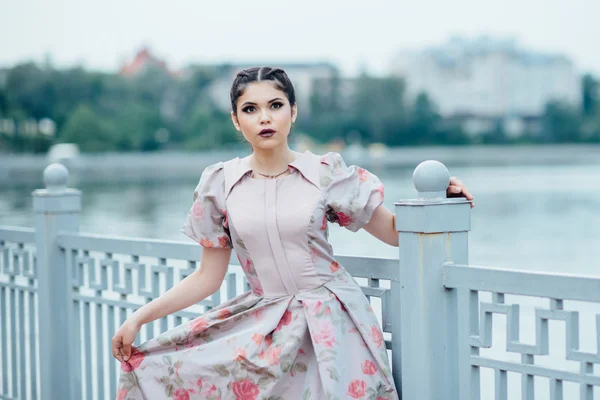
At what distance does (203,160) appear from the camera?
209 ft

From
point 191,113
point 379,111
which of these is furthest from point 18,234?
point 379,111

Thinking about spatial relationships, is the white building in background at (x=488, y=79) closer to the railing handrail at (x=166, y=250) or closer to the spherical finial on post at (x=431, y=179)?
the railing handrail at (x=166, y=250)

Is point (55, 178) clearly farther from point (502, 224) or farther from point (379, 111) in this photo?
point (379, 111)

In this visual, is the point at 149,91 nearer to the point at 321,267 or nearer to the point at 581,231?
the point at 581,231

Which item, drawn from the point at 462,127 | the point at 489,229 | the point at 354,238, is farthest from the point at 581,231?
the point at 462,127

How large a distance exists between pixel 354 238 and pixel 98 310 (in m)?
13.8

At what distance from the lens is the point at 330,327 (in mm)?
2172

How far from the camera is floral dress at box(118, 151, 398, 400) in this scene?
218 centimetres

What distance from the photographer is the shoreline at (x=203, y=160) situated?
167ft

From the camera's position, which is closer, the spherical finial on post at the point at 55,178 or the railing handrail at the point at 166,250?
the railing handrail at the point at 166,250

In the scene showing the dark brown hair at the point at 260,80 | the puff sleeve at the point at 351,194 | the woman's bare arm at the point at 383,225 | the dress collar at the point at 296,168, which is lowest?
the woman's bare arm at the point at 383,225

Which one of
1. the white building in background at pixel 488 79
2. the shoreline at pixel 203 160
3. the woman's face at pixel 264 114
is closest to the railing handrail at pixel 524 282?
the woman's face at pixel 264 114

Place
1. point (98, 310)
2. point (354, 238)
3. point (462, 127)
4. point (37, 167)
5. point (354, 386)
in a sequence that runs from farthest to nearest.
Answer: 1. point (462, 127)
2. point (37, 167)
3. point (354, 238)
4. point (98, 310)
5. point (354, 386)

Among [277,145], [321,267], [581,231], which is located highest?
[277,145]
